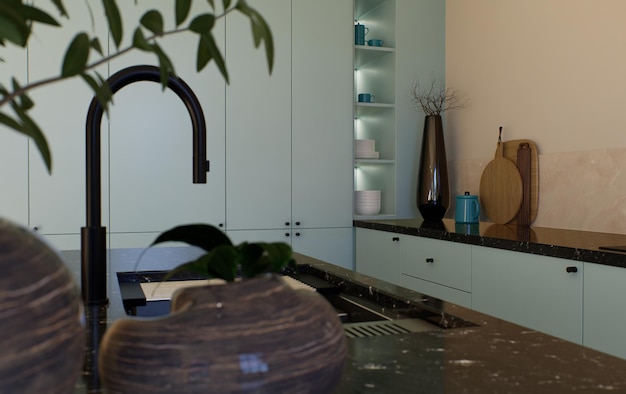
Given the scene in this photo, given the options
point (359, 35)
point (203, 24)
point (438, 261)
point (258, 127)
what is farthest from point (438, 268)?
point (203, 24)

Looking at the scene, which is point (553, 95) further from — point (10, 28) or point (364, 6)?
point (10, 28)

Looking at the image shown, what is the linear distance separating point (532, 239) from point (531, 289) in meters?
0.20

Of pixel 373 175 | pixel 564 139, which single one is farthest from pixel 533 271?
pixel 373 175

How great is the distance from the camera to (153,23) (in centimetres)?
39

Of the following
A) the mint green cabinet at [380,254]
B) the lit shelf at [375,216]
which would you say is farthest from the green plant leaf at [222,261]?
the lit shelf at [375,216]

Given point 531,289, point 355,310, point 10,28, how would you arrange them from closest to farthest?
1. point 10,28
2. point 355,310
3. point 531,289

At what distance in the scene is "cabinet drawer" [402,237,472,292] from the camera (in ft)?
8.44

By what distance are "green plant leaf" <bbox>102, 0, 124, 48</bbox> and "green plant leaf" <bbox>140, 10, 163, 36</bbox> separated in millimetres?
20

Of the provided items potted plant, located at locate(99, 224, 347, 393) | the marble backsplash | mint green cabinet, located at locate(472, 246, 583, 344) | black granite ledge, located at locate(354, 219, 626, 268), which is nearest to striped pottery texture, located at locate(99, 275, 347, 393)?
potted plant, located at locate(99, 224, 347, 393)

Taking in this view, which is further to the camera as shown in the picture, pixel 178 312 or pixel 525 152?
pixel 525 152

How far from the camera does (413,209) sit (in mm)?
3762

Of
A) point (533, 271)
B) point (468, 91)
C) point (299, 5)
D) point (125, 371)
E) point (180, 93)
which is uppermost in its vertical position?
point (299, 5)

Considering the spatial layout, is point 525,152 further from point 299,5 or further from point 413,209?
point 299,5

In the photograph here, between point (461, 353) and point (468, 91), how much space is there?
3.03 metres
